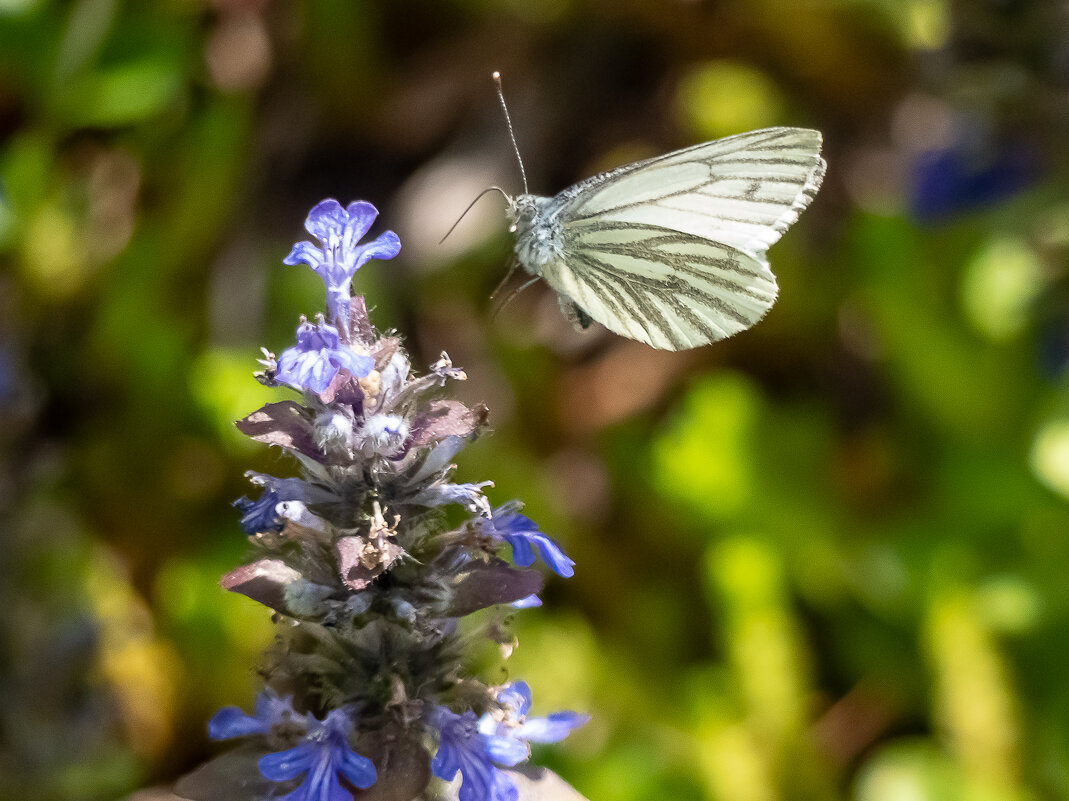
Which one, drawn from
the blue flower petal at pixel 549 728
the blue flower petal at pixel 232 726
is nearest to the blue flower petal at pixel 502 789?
the blue flower petal at pixel 549 728

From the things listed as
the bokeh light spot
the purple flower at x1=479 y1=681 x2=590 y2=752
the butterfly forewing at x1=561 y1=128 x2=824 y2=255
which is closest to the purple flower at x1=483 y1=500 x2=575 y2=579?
the purple flower at x1=479 y1=681 x2=590 y2=752

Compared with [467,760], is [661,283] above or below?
above

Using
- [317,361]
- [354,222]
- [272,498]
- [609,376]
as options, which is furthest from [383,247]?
[609,376]

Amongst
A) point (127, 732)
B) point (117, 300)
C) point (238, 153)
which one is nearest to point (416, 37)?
point (238, 153)

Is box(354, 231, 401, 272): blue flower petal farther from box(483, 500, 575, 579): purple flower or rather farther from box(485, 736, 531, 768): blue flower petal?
box(485, 736, 531, 768): blue flower petal

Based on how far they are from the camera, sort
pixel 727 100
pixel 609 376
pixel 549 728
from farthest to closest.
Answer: pixel 609 376
pixel 727 100
pixel 549 728

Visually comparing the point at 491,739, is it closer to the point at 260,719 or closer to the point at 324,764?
the point at 324,764

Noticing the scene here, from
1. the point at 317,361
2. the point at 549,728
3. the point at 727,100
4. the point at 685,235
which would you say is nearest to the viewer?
the point at 317,361
